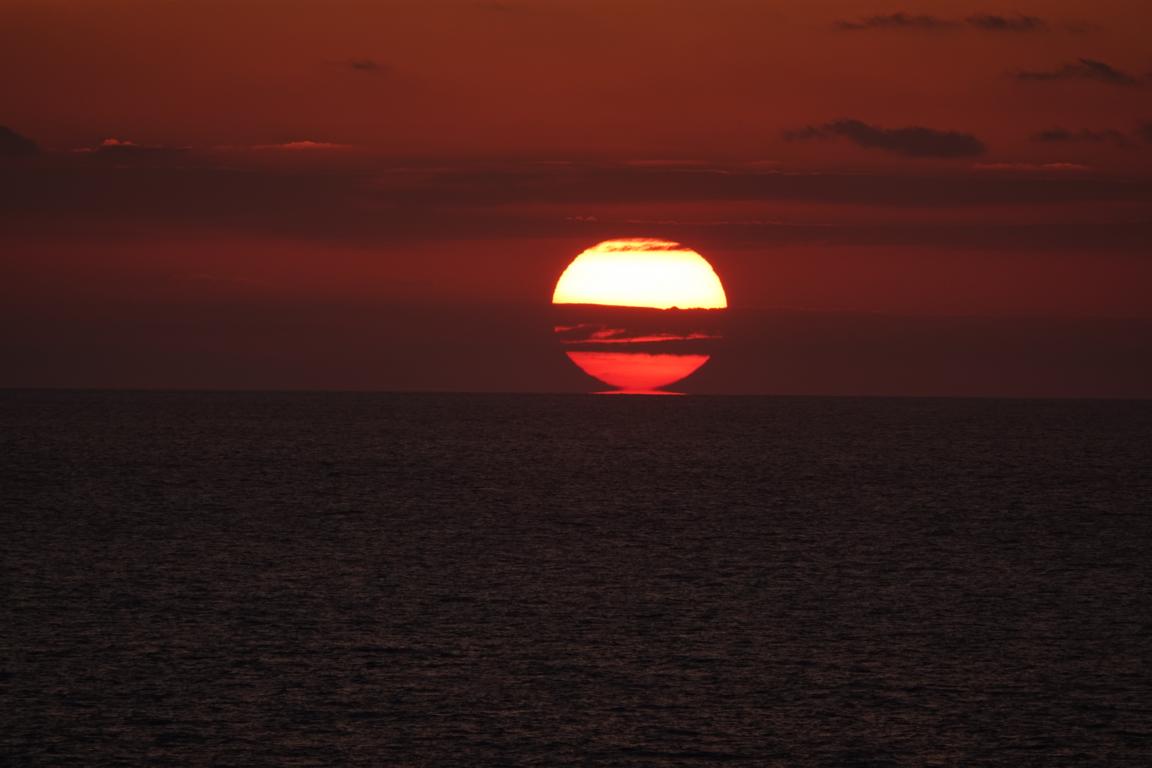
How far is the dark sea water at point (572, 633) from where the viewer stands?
124 feet

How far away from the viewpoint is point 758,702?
1649 inches

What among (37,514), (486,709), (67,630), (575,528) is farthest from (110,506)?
(486,709)

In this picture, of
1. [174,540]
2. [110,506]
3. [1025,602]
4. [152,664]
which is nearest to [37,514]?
[110,506]

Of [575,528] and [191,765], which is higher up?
[575,528]

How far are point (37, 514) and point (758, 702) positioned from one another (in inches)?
2712

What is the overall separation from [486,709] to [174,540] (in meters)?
46.4

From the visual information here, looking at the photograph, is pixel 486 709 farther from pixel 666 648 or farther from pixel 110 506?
pixel 110 506

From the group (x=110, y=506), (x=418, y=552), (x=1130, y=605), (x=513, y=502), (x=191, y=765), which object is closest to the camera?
(x=191, y=765)

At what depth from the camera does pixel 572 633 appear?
171 feet

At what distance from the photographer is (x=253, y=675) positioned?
44.5 m

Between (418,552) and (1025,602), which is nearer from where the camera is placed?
(1025,602)

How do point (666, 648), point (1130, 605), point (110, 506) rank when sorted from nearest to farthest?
point (666, 648)
point (1130, 605)
point (110, 506)

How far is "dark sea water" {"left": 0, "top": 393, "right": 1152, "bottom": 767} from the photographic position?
37656 millimetres

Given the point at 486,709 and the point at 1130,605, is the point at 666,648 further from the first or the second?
the point at 1130,605
